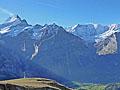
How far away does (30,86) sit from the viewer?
4363 inches

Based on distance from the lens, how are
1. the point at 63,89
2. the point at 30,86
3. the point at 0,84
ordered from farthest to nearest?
the point at 63,89 → the point at 30,86 → the point at 0,84

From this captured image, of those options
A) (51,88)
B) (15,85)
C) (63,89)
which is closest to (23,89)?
(15,85)

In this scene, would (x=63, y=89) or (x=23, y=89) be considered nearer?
(x=23, y=89)

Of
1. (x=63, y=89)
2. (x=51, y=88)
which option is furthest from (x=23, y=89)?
(x=63, y=89)

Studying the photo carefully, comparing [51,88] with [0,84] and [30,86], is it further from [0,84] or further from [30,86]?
[0,84]

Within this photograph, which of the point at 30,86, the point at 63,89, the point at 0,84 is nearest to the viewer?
the point at 0,84

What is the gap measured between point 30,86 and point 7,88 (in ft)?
28.7

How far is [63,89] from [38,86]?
50.9 feet

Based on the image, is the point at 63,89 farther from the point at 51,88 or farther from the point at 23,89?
the point at 23,89

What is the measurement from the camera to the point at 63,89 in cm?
12588

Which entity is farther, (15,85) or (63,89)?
(63,89)

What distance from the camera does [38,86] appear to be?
112562 millimetres

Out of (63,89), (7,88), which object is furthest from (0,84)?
(63,89)

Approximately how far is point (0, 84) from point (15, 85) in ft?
17.2
